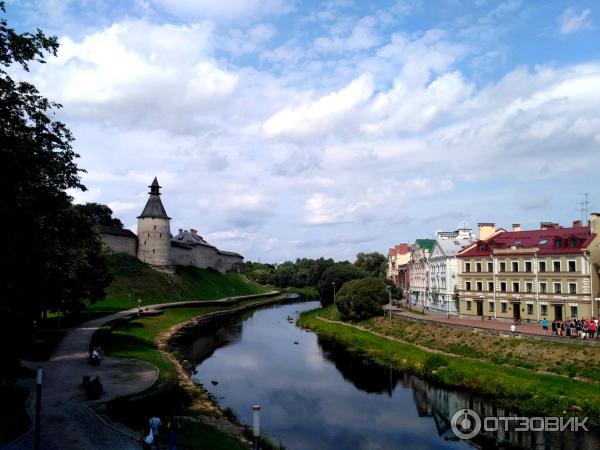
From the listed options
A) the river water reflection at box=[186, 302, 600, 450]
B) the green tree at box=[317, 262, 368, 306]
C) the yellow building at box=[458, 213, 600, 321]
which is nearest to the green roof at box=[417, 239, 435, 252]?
the green tree at box=[317, 262, 368, 306]

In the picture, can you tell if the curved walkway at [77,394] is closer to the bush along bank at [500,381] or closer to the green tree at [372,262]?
the bush along bank at [500,381]

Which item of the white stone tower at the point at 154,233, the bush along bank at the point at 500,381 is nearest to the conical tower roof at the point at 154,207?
the white stone tower at the point at 154,233

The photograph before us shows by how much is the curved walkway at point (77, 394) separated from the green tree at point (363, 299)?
115 feet

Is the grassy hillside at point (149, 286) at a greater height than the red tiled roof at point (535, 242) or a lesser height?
lesser

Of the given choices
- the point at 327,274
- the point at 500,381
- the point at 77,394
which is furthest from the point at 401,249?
the point at 77,394

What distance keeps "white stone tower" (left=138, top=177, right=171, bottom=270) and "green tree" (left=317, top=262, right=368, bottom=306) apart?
1402 inches

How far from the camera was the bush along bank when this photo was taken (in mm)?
29219

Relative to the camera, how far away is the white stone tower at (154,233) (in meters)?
103

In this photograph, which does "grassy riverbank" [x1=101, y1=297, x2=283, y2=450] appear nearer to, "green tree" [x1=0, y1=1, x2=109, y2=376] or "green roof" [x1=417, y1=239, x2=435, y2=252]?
"green tree" [x1=0, y1=1, x2=109, y2=376]

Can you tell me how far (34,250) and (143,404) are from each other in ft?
38.5

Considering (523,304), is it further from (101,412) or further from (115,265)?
(115,265)

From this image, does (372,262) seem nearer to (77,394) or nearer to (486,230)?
(486,230)

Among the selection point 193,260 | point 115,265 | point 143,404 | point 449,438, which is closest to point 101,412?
point 143,404

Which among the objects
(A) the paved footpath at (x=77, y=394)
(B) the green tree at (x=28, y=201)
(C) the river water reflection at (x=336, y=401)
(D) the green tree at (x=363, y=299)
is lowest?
(C) the river water reflection at (x=336, y=401)
